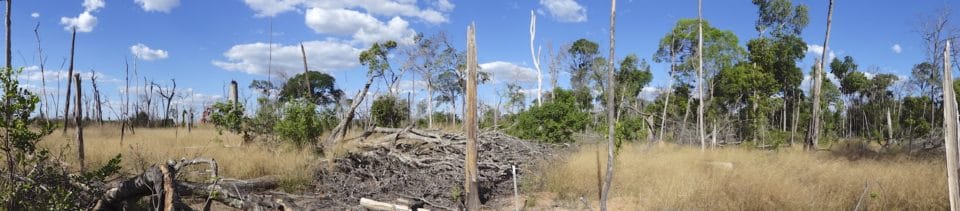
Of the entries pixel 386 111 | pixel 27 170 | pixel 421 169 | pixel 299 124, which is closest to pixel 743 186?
pixel 421 169

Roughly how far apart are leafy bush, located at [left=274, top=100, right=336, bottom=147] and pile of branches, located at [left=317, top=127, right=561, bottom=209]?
972 mm

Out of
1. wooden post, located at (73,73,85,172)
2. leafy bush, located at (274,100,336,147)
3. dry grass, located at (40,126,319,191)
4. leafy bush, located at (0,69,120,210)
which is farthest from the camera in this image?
leafy bush, located at (274,100,336,147)

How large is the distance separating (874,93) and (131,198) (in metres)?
40.2

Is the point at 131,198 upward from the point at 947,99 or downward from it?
downward

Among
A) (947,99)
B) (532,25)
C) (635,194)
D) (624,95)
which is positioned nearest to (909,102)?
(624,95)

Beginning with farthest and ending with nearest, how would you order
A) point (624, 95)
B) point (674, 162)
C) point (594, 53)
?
point (594, 53) < point (624, 95) < point (674, 162)

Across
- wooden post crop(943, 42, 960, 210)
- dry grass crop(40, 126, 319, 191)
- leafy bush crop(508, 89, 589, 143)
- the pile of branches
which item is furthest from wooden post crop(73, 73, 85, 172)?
leafy bush crop(508, 89, 589, 143)

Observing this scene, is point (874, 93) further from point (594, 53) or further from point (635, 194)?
point (635, 194)

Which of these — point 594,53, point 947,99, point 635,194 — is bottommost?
point 635,194

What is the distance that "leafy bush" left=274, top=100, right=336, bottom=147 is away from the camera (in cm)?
994

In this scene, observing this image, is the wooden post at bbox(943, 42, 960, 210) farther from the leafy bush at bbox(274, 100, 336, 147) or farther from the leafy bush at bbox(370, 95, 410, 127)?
the leafy bush at bbox(370, 95, 410, 127)

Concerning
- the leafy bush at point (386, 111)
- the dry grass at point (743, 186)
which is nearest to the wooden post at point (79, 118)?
the dry grass at point (743, 186)

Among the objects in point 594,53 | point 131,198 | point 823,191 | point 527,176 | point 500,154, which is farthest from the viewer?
point 594,53

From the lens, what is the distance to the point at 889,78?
109 feet
